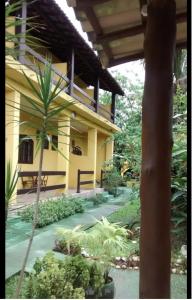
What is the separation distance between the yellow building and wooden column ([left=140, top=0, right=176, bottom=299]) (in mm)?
379

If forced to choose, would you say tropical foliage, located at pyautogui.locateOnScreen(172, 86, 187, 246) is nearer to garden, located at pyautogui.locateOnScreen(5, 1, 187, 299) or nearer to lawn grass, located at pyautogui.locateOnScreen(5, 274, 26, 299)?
garden, located at pyautogui.locateOnScreen(5, 1, 187, 299)

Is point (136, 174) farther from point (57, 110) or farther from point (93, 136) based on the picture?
point (57, 110)

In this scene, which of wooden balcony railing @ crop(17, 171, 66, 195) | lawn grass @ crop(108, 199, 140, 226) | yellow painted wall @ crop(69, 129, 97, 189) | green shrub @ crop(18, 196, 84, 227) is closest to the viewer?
wooden balcony railing @ crop(17, 171, 66, 195)

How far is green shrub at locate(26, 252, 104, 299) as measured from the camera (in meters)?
1.73

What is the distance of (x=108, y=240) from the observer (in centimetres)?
205

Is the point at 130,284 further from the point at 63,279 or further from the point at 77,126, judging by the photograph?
the point at 77,126

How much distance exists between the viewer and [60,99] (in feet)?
7.32

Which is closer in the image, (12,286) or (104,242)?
(12,286)

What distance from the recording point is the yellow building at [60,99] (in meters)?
1.65

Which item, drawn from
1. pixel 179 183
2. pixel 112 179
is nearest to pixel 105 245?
pixel 179 183

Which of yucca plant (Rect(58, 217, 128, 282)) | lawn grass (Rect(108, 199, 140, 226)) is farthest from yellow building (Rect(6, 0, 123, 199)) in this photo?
lawn grass (Rect(108, 199, 140, 226))

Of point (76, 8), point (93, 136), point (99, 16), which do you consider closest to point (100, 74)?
point (99, 16)

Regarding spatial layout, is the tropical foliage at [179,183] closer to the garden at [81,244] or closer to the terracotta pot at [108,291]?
the garden at [81,244]

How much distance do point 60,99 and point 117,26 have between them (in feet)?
2.05
